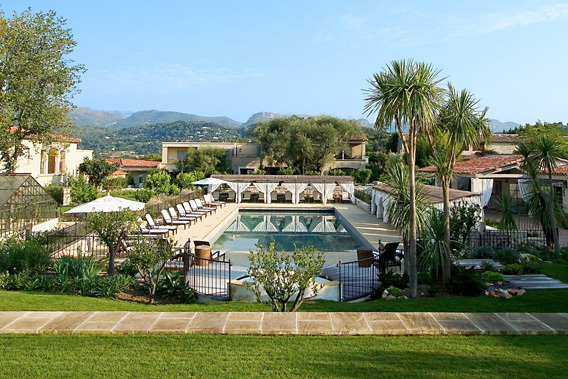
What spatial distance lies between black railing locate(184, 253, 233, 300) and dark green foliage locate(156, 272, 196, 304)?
158mm

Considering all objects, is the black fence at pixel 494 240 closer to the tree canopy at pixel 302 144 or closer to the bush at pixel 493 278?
the bush at pixel 493 278

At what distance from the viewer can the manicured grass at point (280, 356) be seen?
13.9 ft

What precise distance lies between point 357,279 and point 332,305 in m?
2.40

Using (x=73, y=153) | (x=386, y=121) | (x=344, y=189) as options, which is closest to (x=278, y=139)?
(x=344, y=189)

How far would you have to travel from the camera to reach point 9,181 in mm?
15000

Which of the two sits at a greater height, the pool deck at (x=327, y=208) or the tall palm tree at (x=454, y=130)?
the tall palm tree at (x=454, y=130)

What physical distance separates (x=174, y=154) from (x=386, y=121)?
4563cm

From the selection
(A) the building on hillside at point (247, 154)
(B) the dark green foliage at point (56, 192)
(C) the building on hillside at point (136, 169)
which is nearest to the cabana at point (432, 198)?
(B) the dark green foliage at point (56, 192)

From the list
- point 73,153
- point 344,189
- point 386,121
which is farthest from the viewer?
point 73,153

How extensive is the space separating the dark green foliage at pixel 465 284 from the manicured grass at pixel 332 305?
0.34m

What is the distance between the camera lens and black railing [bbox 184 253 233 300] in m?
8.83

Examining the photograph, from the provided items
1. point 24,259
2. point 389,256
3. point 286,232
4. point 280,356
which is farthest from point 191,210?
point 280,356

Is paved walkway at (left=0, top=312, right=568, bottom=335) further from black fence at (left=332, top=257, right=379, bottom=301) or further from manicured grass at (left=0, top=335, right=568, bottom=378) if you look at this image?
black fence at (left=332, top=257, right=379, bottom=301)

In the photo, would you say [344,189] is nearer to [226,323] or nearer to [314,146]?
[314,146]
